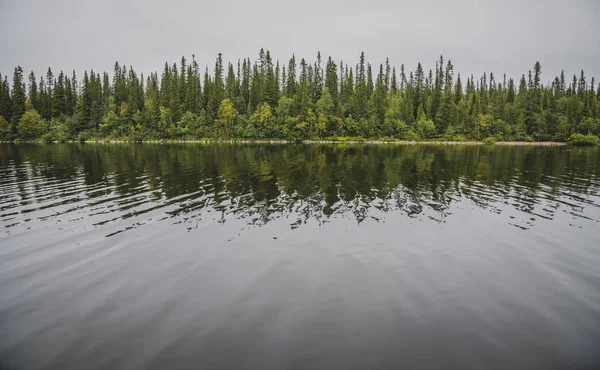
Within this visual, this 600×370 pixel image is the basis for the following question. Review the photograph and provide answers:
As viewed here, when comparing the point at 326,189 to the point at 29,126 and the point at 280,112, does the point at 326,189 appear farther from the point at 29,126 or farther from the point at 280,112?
the point at 29,126

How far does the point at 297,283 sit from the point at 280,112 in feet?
410

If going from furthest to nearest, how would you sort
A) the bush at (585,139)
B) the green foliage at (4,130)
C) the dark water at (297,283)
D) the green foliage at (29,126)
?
1. the green foliage at (4,130)
2. the green foliage at (29,126)
3. the bush at (585,139)
4. the dark water at (297,283)

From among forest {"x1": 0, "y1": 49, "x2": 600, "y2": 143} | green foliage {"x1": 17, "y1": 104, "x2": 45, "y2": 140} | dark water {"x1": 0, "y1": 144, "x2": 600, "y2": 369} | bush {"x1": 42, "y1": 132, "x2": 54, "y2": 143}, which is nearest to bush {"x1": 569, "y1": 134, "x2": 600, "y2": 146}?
forest {"x1": 0, "y1": 49, "x2": 600, "y2": 143}

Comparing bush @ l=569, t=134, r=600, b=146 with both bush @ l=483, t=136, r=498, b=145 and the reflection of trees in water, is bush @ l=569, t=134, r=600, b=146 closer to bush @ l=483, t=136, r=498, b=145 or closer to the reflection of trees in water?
bush @ l=483, t=136, r=498, b=145

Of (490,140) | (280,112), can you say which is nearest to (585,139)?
(490,140)

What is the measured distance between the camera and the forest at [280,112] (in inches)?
5202

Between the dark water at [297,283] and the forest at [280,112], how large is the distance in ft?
356

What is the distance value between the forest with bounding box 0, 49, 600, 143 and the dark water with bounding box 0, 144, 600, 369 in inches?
4276

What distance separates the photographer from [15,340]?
28.6 feet

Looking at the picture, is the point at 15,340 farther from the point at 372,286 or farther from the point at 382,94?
the point at 382,94

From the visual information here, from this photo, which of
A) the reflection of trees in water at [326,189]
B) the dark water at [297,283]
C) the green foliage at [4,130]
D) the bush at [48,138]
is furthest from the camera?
the green foliage at [4,130]

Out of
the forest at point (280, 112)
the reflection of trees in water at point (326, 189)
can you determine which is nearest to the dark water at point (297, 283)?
the reflection of trees in water at point (326, 189)

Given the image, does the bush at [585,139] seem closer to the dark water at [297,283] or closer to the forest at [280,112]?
the forest at [280,112]

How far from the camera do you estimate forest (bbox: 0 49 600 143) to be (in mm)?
132125
